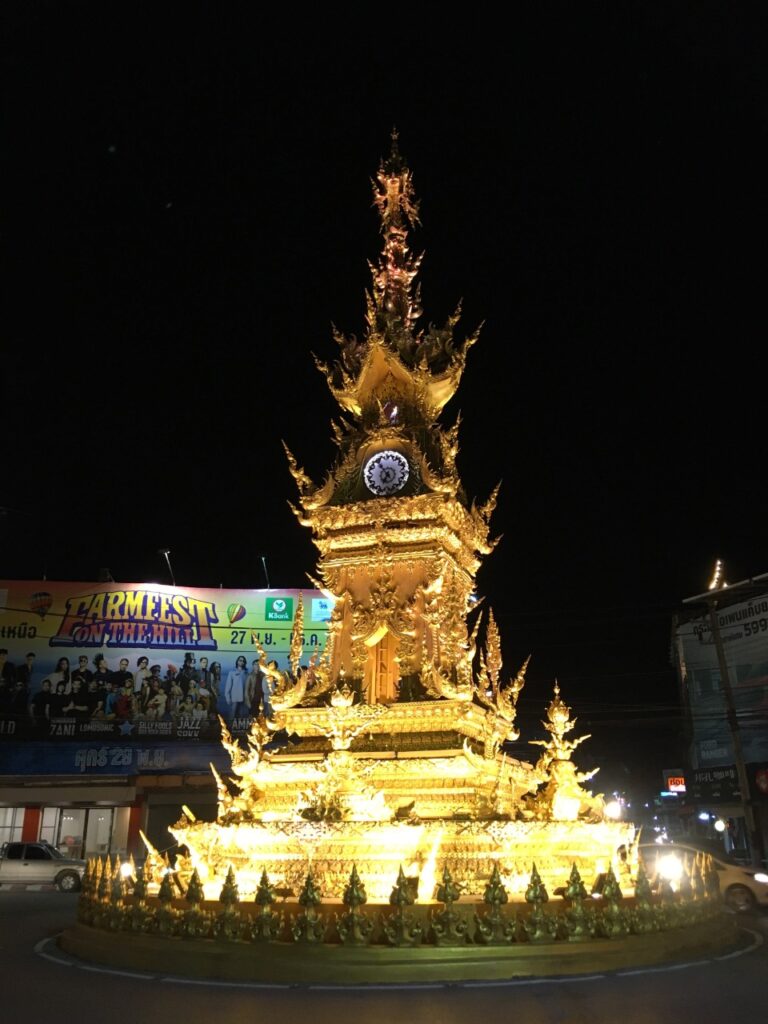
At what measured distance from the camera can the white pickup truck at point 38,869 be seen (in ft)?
83.4

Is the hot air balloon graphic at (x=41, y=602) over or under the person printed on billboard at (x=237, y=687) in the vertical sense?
over

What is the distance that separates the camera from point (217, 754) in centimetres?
3481

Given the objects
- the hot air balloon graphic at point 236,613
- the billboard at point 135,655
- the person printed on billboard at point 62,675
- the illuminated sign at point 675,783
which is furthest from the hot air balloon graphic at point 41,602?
the illuminated sign at point 675,783

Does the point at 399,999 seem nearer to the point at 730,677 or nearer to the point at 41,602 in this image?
the point at 41,602

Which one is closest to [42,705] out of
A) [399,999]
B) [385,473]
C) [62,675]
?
[62,675]

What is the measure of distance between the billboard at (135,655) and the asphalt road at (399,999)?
1104 inches

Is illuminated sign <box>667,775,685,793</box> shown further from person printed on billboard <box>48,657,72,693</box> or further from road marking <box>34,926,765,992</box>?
road marking <box>34,926,765,992</box>

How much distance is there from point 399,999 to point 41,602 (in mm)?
33310

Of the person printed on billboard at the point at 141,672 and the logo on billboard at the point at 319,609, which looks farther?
the logo on billboard at the point at 319,609

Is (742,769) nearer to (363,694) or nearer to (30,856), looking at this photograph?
(363,694)

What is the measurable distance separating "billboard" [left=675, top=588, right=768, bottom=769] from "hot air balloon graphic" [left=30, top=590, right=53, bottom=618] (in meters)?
28.1

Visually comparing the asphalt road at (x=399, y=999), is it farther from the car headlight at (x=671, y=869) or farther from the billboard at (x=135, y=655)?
the billboard at (x=135, y=655)

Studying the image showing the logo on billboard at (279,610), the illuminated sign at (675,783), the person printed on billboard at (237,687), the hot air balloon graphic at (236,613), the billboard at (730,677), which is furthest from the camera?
the illuminated sign at (675,783)

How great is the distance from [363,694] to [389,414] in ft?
18.3
